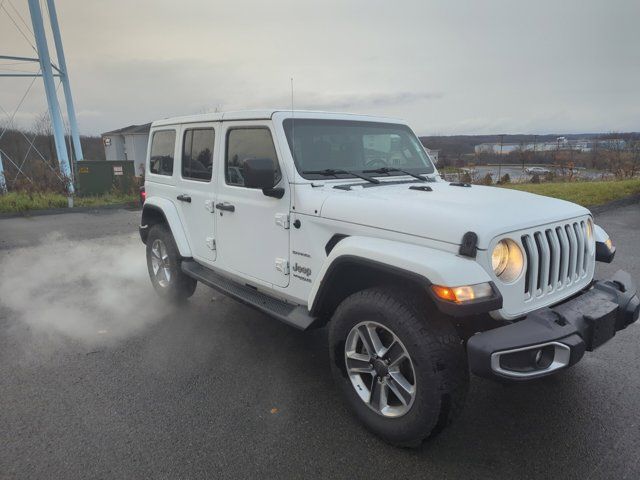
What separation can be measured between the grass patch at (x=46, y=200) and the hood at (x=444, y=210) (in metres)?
12.3

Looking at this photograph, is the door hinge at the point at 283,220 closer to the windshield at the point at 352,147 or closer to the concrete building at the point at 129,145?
the windshield at the point at 352,147

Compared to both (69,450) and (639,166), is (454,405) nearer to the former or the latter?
(69,450)

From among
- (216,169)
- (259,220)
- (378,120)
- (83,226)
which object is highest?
(378,120)

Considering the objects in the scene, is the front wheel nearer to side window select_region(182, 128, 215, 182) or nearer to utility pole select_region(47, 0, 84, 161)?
side window select_region(182, 128, 215, 182)

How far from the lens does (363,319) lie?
105 inches

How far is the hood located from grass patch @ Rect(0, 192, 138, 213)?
40.2 ft

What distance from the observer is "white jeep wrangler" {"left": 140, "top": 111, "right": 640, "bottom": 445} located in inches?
90.7

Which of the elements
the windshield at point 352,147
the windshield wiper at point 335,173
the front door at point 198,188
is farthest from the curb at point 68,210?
the windshield wiper at point 335,173

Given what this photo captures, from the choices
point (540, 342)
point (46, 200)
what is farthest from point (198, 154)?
point (46, 200)

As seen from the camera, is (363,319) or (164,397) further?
(164,397)

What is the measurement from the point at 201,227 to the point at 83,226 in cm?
727

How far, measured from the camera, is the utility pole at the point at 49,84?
46.9 feet

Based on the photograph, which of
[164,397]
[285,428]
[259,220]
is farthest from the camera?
[259,220]

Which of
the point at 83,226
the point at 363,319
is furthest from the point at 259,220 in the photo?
the point at 83,226
